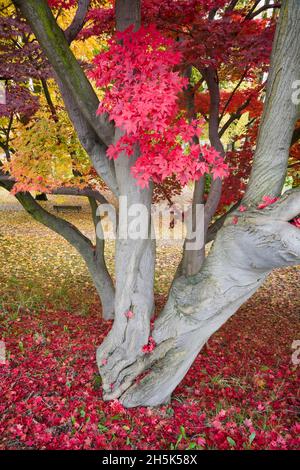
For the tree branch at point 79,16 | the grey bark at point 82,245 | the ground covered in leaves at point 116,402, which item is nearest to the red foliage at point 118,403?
the ground covered in leaves at point 116,402

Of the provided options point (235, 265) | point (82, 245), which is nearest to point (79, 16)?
point (235, 265)

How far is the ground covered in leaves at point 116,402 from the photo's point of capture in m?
3.07

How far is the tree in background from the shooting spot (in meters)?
2.67

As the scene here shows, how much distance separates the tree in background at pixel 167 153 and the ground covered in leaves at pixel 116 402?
332 millimetres

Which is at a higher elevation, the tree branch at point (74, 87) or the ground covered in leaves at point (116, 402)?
the tree branch at point (74, 87)

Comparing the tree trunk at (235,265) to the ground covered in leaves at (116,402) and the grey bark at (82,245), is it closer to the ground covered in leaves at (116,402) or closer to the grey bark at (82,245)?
the ground covered in leaves at (116,402)

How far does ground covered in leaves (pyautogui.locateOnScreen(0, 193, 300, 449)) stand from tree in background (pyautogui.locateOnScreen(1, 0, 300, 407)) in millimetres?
332

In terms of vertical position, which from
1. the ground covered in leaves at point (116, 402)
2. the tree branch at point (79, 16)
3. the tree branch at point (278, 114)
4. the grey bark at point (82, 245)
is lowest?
the ground covered in leaves at point (116, 402)

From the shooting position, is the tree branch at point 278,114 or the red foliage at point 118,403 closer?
the tree branch at point 278,114

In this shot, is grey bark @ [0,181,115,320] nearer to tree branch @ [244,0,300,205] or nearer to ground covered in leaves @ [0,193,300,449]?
ground covered in leaves @ [0,193,300,449]

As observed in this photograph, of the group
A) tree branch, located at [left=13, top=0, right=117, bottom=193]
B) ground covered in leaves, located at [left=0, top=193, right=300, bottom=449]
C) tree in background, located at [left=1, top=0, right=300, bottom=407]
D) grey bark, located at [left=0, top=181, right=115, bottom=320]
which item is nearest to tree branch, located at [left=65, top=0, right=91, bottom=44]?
tree in background, located at [left=1, top=0, right=300, bottom=407]

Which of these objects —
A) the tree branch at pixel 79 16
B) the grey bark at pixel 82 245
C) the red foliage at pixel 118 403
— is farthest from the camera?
the grey bark at pixel 82 245

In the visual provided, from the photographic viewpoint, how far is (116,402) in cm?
352

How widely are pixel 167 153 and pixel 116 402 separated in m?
2.44
